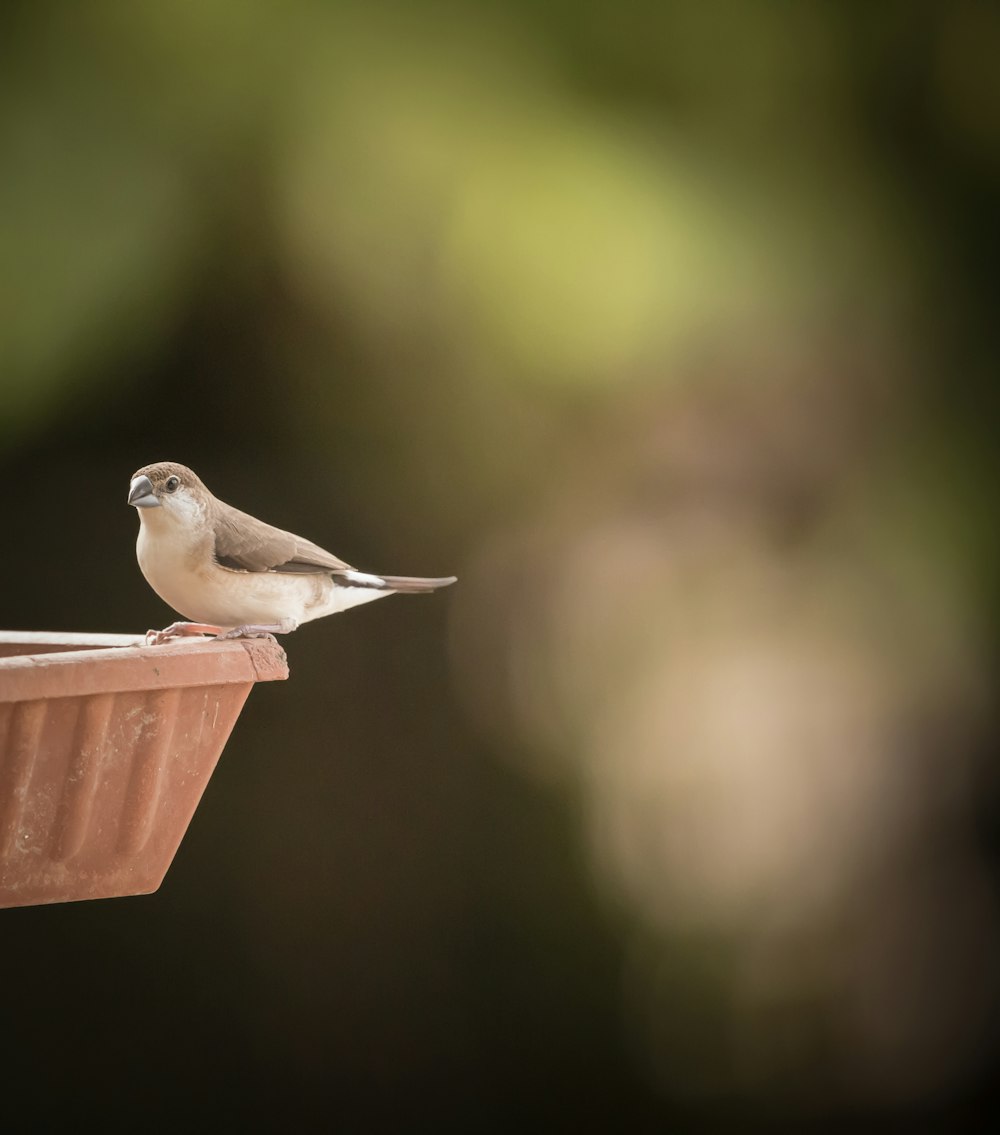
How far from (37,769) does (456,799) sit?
6.59ft

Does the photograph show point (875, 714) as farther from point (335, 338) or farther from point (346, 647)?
point (335, 338)

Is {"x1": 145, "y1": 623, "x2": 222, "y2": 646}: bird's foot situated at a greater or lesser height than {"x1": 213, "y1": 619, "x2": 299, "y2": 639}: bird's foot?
lesser

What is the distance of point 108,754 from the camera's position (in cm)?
119

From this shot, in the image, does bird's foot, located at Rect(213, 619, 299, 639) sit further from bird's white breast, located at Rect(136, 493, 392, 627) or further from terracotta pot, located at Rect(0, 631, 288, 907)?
terracotta pot, located at Rect(0, 631, 288, 907)

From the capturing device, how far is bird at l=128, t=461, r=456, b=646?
160 cm

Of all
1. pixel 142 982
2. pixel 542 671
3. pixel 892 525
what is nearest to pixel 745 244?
pixel 892 525

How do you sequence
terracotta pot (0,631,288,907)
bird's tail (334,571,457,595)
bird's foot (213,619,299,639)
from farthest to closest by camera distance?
bird's tail (334,571,457,595) → bird's foot (213,619,299,639) → terracotta pot (0,631,288,907)

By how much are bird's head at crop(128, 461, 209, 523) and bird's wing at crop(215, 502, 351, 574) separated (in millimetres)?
33

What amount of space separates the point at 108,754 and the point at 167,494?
535 millimetres

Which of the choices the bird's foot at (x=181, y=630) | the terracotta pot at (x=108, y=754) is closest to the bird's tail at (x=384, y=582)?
the bird's foot at (x=181, y=630)

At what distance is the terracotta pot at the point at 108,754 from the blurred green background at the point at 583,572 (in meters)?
1.45

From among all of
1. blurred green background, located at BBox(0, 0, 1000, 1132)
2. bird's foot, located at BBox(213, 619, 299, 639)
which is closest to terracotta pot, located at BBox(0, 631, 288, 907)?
bird's foot, located at BBox(213, 619, 299, 639)

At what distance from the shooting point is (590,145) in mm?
2600

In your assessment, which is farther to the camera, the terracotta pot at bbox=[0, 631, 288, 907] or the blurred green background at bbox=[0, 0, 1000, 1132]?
the blurred green background at bbox=[0, 0, 1000, 1132]
